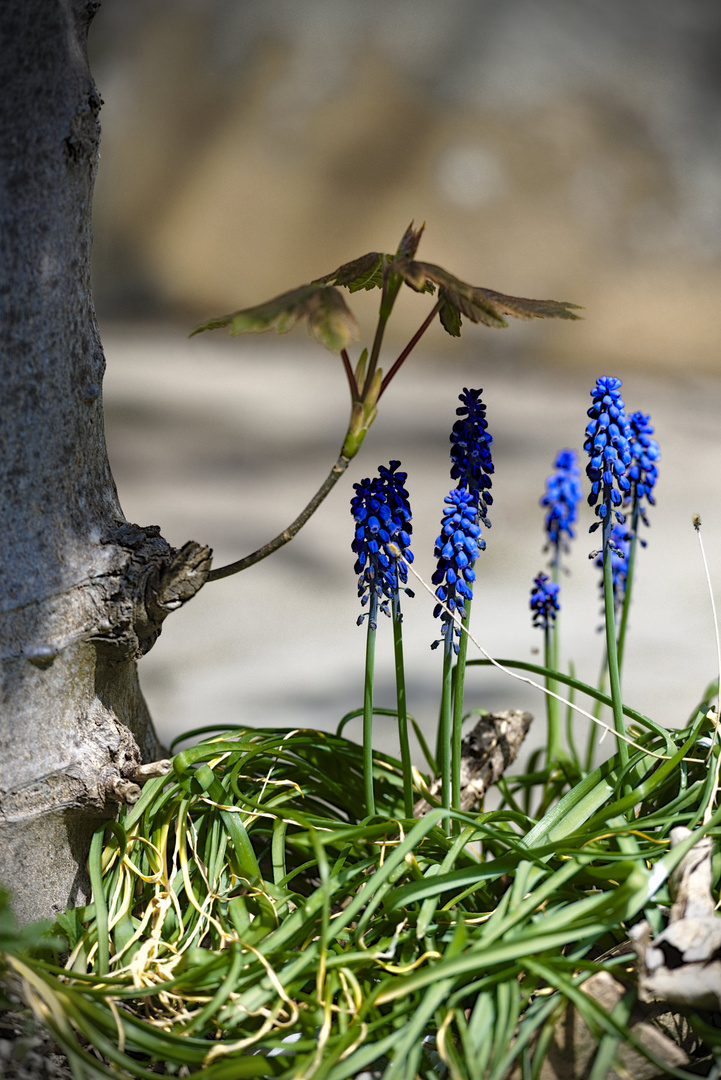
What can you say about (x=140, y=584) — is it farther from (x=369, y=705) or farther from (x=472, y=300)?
(x=472, y=300)

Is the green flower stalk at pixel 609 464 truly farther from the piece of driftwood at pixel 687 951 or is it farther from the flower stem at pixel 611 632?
the piece of driftwood at pixel 687 951

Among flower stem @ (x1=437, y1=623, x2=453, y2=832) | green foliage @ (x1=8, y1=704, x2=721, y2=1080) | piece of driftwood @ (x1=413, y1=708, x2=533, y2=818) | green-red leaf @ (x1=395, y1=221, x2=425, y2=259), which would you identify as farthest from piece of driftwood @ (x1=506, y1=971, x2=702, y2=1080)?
green-red leaf @ (x1=395, y1=221, x2=425, y2=259)

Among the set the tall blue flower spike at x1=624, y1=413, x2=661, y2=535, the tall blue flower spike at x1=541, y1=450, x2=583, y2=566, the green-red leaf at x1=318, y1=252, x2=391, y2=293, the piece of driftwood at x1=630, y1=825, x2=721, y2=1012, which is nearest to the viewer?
the piece of driftwood at x1=630, y1=825, x2=721, y2=1012

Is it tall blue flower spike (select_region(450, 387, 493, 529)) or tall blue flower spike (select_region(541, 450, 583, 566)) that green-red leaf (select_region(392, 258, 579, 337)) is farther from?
tall blue flower spike (select_region(541, 450, 583, 566))

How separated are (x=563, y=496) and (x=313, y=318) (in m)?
0.41

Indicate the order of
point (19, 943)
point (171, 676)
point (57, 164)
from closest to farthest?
point (19, 943)
point (57, 164)
point (171, 676)

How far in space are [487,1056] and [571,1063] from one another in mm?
43

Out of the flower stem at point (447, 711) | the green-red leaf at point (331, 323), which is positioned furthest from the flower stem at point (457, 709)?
the green-red leaf at point (331, 323)

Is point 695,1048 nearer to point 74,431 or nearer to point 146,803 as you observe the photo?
point 146,803

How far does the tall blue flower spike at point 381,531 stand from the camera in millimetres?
546

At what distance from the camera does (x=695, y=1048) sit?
1.53 feet

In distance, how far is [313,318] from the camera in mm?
441

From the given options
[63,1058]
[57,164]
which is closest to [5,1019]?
[63,1058]

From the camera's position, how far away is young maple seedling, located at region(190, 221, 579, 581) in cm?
44
